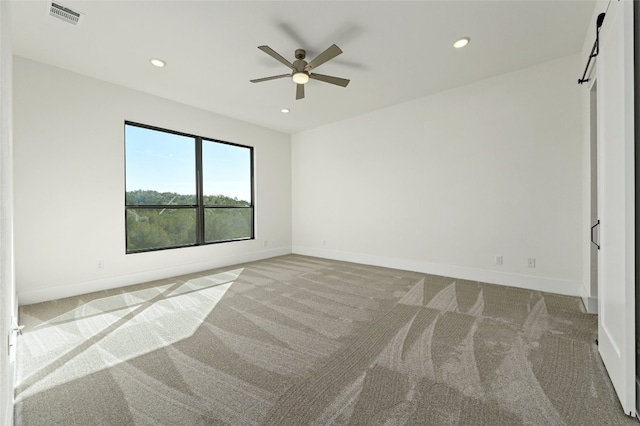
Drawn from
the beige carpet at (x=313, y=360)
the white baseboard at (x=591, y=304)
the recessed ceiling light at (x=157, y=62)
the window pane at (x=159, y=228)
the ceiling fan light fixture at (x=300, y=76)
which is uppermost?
the recessed ceiling light at (x=157, y=62)

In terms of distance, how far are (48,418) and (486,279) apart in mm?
4546

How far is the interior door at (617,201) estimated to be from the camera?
1422 millimetres

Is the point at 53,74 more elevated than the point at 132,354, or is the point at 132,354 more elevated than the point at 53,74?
the point at 53,74

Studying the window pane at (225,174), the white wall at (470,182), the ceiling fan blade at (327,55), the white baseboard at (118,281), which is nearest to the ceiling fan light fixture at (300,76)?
the ceiling fan blade at (327,55)

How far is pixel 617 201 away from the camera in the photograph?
156 centimetres

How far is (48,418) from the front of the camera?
1.44 m

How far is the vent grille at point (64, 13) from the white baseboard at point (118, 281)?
Answer: 2.98 metres

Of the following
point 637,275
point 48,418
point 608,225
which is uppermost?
point 608,225

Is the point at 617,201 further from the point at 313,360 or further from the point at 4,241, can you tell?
the point at 4,241

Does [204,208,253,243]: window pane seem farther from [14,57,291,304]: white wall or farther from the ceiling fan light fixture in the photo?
the ceiling fan light fixture

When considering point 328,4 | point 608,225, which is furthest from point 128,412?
point 328,4

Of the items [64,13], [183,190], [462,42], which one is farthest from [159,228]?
[462,42]

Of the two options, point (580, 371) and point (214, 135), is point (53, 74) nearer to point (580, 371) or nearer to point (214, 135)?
point (214, 135)

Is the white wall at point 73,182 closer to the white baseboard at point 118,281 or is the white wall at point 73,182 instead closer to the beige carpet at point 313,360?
the white baseboard at point 118,281
